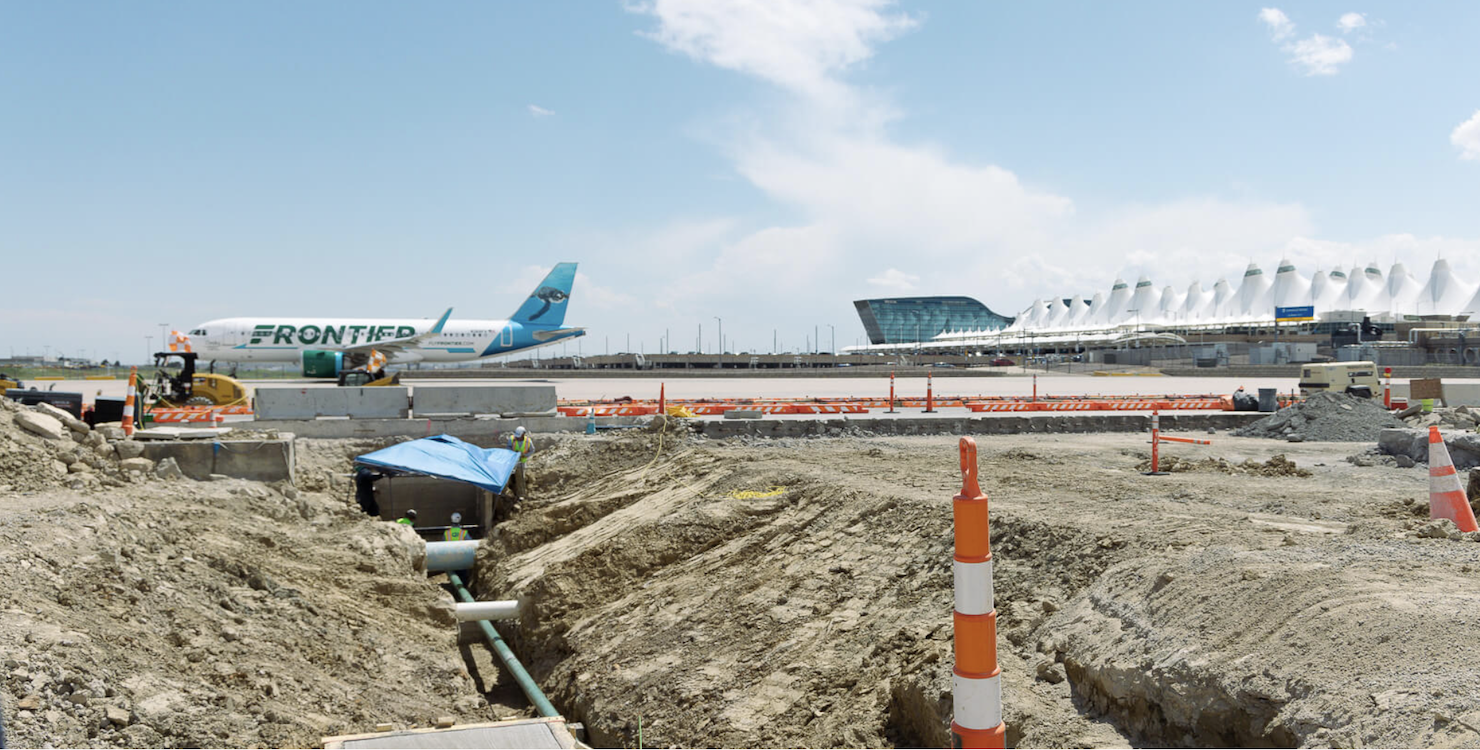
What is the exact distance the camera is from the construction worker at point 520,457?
16328 millimetres

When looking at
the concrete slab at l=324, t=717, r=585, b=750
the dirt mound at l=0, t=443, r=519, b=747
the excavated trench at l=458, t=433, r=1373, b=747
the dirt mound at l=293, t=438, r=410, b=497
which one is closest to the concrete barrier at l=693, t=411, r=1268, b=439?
the excavated trench at l=458, t=433, r=1373, b=747

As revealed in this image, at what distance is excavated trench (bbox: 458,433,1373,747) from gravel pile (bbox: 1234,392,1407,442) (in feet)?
40.8

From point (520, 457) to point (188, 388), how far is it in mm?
9325

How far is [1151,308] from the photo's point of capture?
135 metres

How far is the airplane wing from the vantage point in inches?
1599

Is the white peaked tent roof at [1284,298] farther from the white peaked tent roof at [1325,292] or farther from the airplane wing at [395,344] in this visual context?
the airplane wing at [395,344]

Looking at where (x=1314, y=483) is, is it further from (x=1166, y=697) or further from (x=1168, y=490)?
(x=1166, y=697)

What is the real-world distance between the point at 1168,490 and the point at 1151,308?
449ft

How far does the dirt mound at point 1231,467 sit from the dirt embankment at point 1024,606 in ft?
0.24

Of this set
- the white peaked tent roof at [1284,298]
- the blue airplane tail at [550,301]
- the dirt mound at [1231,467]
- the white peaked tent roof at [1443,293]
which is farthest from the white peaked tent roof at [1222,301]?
the dirt mound at [1231,467]

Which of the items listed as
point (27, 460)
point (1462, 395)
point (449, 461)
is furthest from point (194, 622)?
point (1462, 395)

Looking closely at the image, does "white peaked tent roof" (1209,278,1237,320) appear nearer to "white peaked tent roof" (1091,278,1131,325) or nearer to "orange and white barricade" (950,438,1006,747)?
"white peaked tent roof" (1091,278,1131,325)

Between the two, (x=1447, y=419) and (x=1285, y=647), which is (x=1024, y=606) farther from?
(x=1447, y=419)

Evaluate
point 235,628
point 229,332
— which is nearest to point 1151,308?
point 229,332
